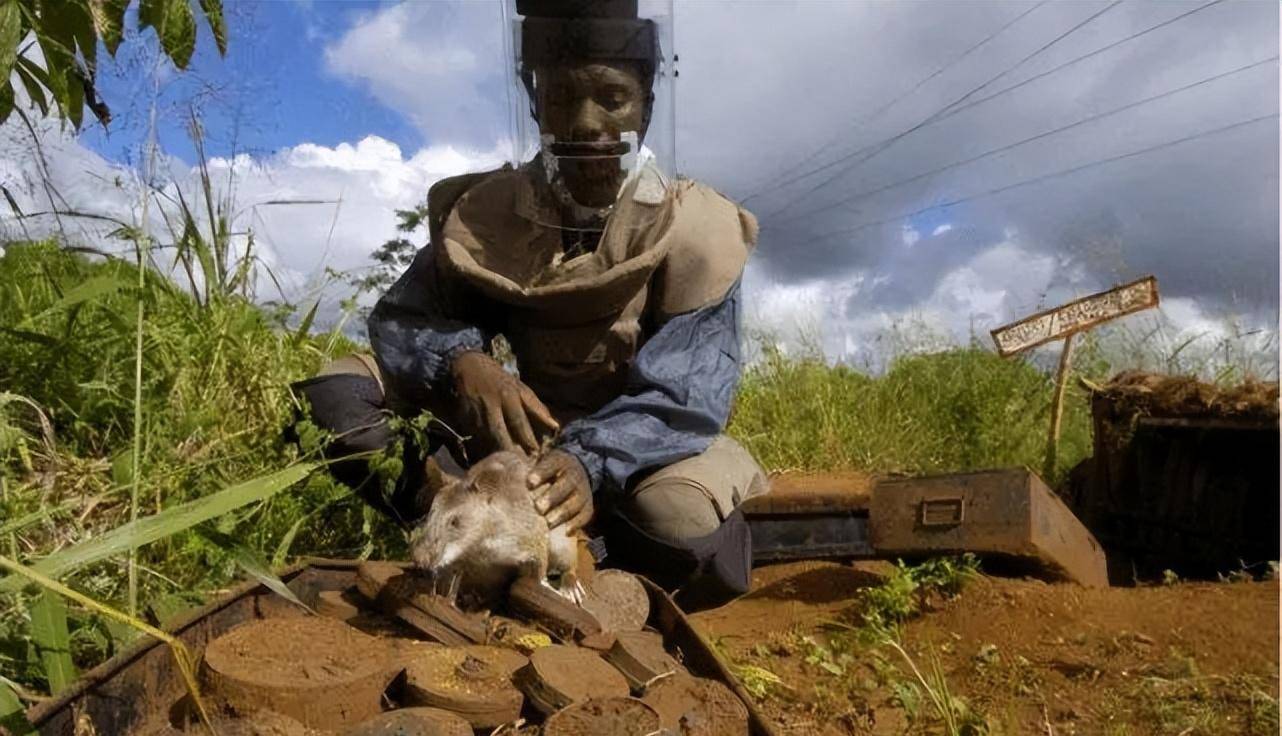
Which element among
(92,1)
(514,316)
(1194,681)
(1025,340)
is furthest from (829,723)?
(1025,340)

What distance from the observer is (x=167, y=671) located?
1.54 metres

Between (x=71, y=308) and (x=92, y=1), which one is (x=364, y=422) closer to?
(x=71, y=308)

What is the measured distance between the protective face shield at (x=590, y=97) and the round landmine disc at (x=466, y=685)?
1356 millimetres

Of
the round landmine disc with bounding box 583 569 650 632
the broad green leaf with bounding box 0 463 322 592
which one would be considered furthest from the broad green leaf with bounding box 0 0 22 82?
the round landmine disc with bounding box 583 569 650 632

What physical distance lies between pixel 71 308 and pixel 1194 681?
3262 millimetres

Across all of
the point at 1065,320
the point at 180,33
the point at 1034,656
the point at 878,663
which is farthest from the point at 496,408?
the point at 1065,320

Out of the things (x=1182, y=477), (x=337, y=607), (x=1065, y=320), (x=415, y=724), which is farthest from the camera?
(x=1065, y=320)

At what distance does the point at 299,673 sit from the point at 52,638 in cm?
53

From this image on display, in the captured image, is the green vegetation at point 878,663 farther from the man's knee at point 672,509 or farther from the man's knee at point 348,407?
the man's knee at point 348,407

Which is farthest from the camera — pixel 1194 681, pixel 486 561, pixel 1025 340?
pixel 1025 340

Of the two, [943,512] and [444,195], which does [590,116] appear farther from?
[943,512]

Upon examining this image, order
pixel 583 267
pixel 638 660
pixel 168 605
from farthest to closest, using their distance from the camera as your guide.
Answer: pixel 583 267, pixel 168 605, pixel 638 660

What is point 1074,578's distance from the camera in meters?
4.11

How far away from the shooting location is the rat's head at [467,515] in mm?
1736
